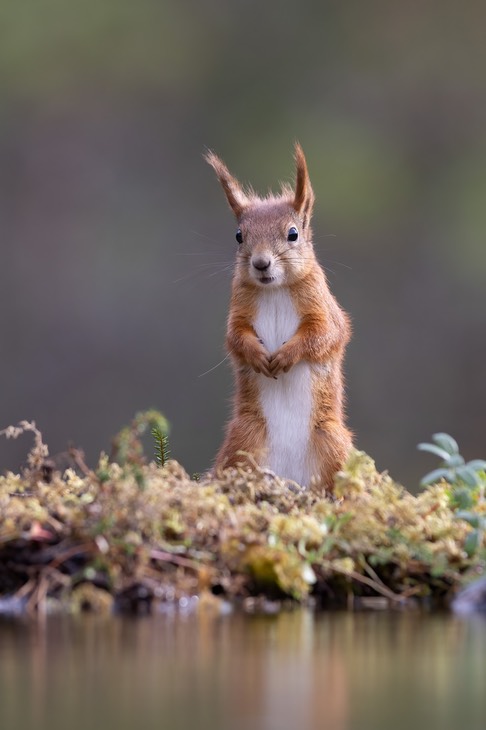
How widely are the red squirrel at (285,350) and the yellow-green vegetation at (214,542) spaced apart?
944 millimetres

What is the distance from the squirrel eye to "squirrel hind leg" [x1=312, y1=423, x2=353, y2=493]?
2.18ft

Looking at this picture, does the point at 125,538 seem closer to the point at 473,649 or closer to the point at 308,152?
the point at 473,649

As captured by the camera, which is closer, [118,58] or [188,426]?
[188,426]

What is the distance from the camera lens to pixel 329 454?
4.28m

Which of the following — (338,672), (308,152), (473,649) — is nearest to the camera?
(338,672)

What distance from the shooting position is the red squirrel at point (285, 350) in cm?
431

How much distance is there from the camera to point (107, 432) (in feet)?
44.1

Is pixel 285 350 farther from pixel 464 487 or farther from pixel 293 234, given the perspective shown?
pixel 464 487

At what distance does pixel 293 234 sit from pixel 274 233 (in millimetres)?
67

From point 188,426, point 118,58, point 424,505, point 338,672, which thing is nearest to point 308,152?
point 118,58

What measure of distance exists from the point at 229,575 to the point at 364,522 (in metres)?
0.38

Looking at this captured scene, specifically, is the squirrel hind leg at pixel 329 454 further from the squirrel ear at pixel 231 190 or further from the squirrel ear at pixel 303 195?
the squirrel ear at pixel 231 190

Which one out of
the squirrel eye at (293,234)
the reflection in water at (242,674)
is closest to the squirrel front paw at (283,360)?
the squirrel eye at (293,234)

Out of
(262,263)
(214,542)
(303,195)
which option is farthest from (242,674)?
(303,195)
